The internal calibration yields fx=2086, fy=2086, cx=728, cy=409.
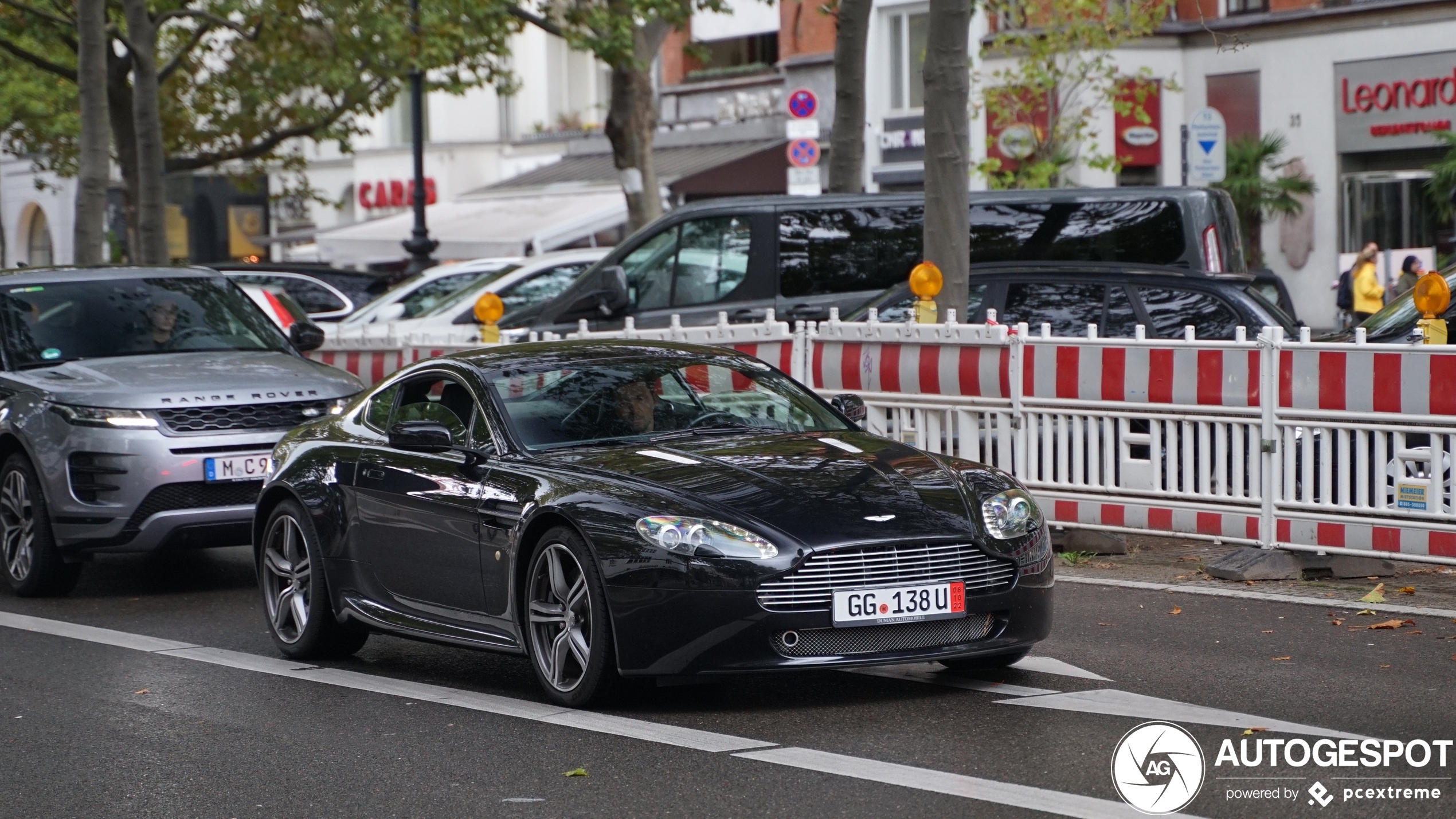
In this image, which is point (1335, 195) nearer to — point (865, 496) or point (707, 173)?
point (707, 173)

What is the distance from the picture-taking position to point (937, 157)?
14.3 metres

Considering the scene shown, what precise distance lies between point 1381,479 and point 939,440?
115 inches

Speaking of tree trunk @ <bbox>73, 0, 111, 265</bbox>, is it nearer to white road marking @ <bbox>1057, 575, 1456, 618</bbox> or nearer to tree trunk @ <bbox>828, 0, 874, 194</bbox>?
tree trunk @ <bbox>828, 0, 874, 194</bbox>

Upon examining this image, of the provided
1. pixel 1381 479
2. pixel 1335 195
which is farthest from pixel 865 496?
pixel 1335 195

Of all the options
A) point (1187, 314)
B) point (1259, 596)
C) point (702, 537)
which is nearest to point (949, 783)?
point (702, 537)

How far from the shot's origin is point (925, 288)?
496 inches

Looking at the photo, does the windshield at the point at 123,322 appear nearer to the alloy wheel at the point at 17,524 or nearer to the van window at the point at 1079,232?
the alloy wheel at the point at 17,524

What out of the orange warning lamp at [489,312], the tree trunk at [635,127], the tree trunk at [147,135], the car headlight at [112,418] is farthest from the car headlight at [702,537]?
the tree trunk at [147,135]

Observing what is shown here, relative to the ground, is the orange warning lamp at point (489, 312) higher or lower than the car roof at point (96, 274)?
lower

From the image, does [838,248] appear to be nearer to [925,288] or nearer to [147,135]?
[925,288]

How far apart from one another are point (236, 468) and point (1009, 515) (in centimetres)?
515

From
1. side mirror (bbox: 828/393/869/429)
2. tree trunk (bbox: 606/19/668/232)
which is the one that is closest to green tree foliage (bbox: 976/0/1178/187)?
tree trunk (bbox: 606/19/668/232)

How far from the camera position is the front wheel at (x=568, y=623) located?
720 centimetres

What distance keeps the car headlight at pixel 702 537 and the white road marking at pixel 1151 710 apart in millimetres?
1071
